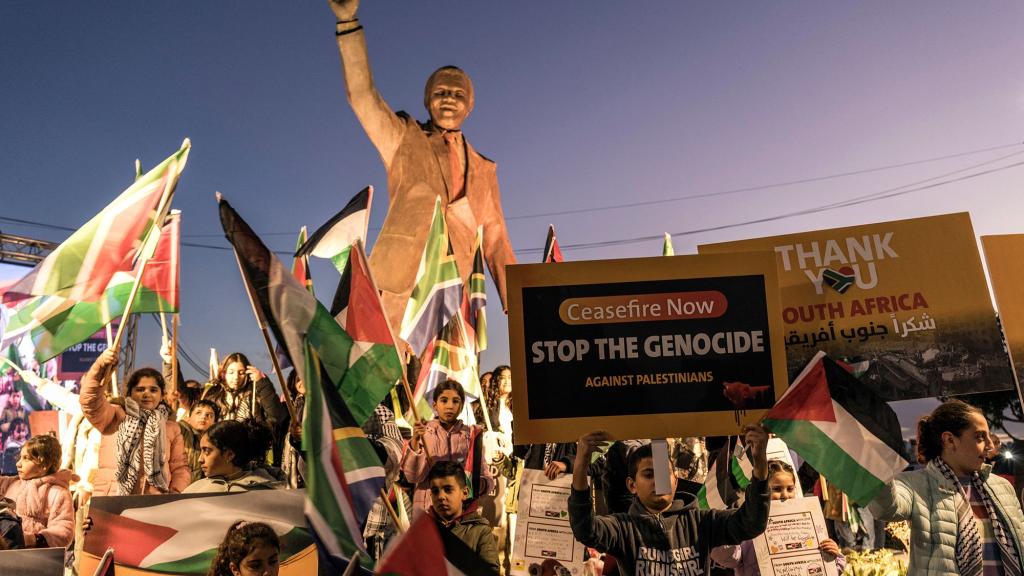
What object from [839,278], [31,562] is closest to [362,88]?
[839,278]

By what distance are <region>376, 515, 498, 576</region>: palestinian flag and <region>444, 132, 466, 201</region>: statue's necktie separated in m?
12.0

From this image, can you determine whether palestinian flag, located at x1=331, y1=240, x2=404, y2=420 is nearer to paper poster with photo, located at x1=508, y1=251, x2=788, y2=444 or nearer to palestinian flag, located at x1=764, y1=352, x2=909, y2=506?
paper poster with photo, located at x1=508, y1=251, x2=788, y2=444

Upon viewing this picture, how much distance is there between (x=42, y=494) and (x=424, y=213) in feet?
29.7

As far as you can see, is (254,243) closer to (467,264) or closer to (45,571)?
(45,571)

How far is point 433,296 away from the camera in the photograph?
8094 millimetres

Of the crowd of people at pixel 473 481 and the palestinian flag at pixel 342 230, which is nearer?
the crowd of people at pixel 473 481

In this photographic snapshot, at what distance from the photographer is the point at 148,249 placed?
239 inches

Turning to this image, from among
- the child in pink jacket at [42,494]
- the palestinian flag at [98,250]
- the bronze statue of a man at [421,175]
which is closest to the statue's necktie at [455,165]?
the bronze statue of a man at [421,175]

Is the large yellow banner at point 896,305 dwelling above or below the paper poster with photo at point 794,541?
above

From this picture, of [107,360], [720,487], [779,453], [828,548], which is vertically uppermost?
[107,360]

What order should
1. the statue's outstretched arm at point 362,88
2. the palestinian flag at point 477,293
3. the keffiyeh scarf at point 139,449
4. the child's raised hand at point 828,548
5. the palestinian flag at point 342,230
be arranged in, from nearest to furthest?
1. the child's raised hand at point 828,548
2. the keffiyeh scarf at point 139,449
3. the palestinian flag at point 342,230
4. the palestinian flag at point 477,293
5. the statue's outstretched arm at point 362,88

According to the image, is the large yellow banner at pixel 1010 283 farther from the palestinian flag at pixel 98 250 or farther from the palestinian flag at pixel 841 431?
the palestinian flag at pixel 98 250

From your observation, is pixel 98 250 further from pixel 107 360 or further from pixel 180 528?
pixel 180 528

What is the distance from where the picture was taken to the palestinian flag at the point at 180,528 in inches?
157
